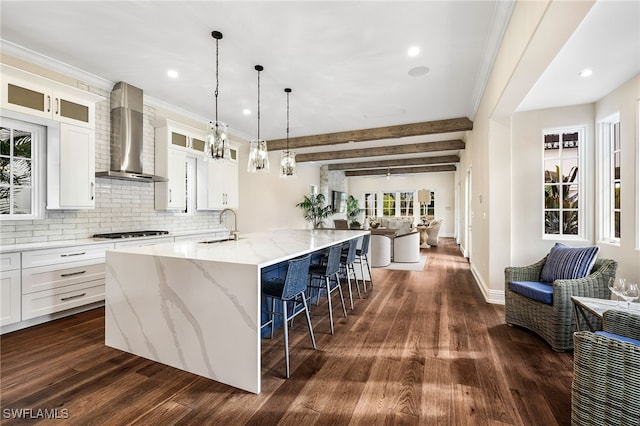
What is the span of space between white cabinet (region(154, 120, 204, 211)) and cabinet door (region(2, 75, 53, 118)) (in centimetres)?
138

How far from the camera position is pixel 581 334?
5.09ft

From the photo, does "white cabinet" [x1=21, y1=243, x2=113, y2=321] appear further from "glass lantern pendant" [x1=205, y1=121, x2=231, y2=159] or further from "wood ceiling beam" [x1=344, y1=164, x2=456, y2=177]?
"wood ceiling beam" [x1=344, y1=164, x2=456, y2=177]

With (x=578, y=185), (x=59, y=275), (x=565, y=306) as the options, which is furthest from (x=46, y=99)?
(x=578, y=185)

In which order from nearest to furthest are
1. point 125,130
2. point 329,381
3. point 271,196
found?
1. point 329,381
2. point 125,130
3. point 271,196

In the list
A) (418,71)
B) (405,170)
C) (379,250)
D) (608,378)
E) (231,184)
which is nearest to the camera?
(608,378)

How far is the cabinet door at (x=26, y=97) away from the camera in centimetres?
283

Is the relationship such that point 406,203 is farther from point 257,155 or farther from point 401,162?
point 257,155

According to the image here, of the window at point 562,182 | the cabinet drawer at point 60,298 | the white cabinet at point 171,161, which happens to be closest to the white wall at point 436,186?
the window at point 562,182

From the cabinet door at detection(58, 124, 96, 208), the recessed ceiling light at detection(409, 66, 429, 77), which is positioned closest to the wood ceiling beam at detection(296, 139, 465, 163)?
the recessed ceiling light at detection(409, 66, 429, 77)

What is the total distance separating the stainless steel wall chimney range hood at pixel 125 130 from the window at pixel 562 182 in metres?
5.33

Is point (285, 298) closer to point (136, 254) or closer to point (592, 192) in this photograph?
point (136, 254)

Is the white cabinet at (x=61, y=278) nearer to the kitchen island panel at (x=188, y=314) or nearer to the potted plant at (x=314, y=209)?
the kitchen island panel at (x=188, y=314)

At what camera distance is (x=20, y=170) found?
3.18 meters

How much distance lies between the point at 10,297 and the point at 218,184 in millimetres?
3105
